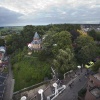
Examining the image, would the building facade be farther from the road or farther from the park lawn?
the park lawn

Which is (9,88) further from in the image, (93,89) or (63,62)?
(93,89)

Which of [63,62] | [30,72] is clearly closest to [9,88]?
[30,72]

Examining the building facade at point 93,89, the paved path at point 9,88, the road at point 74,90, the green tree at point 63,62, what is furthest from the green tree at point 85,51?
the paved path at point 9,88

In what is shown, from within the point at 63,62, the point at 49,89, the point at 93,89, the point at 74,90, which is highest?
the point at 63,62

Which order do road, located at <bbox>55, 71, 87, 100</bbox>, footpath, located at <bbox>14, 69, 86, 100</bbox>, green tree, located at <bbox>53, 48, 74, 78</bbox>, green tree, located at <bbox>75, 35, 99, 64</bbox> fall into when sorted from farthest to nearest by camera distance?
green tree, located at <bbox>75, 35, 99, 64</bbox>
green tree, located at <bbox>53, 48, 74, 78</bbox>
footpath, located at <bbox>14, 69, 86, 100</bbox>
road, located at <bbox>55, 71, 87, 100</bbox>

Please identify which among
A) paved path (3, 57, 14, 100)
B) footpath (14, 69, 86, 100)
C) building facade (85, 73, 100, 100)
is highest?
building facade (85, 73, 100, 100)

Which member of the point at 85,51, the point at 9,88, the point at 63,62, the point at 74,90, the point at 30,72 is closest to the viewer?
the point at 74,90

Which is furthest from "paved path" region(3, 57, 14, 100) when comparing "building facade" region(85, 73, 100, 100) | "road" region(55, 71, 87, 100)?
"building facade" region(85, 73, 100, 100)

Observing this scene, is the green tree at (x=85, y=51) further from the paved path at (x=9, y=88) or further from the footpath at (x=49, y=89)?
the paved path at (x=9, y=88)
